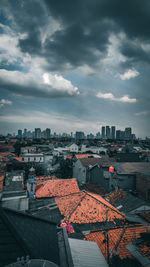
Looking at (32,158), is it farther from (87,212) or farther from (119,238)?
(119,238)

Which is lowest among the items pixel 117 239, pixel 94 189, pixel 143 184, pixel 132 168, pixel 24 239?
pixel 94 189

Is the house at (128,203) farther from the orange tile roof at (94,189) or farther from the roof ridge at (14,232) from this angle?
the roof ridge at (14,232)

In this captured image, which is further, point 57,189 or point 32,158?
point 32,158

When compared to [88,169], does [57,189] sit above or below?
below

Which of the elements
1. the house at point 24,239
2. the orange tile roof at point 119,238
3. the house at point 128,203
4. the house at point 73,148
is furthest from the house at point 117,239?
the house at point 73,148

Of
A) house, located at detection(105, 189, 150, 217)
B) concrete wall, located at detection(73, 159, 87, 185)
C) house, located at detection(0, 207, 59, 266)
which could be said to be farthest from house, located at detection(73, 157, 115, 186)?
house, located at detection(0, 207, 59, 266)

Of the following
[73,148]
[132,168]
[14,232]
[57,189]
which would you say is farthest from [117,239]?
[73,148]

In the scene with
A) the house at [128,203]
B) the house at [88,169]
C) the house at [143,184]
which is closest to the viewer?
the house at [128,203]
